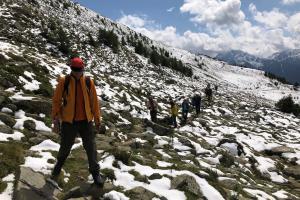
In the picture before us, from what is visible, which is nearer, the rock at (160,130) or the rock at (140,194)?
the rock at (140,194)

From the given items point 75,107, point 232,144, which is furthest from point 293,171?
point 75,107

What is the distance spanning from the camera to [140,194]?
9367 mm

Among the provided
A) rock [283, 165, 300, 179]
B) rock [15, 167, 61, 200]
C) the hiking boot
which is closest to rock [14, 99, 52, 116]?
rock [15, 167, 61, 200]

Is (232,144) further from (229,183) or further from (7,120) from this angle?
(7,120)

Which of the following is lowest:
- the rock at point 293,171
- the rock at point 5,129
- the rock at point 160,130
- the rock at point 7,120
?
the rock at point 293,171

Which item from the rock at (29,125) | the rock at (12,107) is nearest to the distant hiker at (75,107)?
the rock at (29,125)

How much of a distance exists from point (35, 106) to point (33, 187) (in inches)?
319

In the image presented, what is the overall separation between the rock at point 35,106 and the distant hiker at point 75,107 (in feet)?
24.6

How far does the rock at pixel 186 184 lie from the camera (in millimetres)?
10500

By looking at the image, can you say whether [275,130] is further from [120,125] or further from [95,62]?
[95,62]

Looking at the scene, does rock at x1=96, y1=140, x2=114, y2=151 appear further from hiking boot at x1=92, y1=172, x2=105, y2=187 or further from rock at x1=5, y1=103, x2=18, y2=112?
→ hiking boot at x1=92, y1=172, x2=105, y2=187

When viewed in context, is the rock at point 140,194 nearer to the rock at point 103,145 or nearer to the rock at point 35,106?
the rock at point 103,145

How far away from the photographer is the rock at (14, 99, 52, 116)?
604 inches

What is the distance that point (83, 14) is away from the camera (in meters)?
65.0
